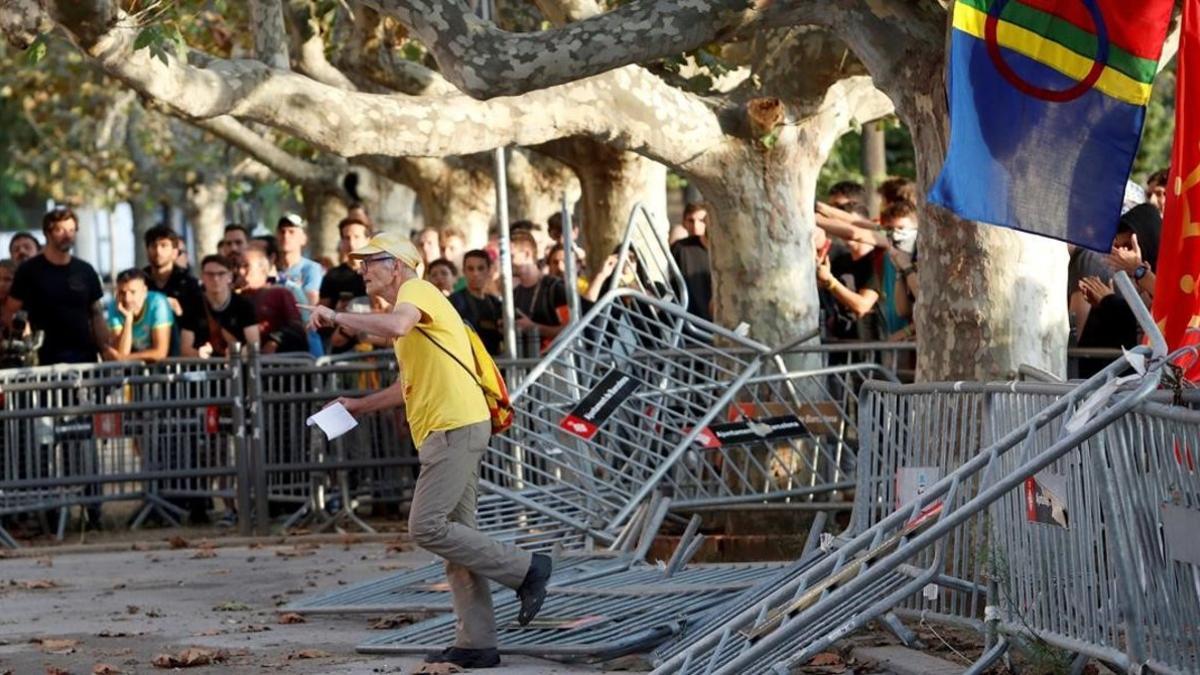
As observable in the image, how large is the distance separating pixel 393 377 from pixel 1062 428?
→ 29.8 feet

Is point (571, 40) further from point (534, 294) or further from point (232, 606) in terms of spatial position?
point (534, 294)

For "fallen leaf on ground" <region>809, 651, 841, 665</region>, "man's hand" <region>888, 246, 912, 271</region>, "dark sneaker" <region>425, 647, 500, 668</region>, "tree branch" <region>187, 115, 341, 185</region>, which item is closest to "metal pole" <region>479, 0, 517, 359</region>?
"man's hand" <region>888, 246, 912, 271</region>

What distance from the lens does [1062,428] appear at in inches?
312

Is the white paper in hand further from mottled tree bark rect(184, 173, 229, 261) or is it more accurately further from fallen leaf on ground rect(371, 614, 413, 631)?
mottled tree bark rect(184, 173, 229, 261)

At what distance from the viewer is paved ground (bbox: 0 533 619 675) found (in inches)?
406

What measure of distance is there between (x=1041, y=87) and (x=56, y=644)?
4.98 meters

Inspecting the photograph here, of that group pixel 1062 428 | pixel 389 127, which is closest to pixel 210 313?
pixel 389 127

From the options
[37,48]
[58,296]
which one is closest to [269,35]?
[37,48]

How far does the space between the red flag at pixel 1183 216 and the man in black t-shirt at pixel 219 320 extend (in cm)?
948

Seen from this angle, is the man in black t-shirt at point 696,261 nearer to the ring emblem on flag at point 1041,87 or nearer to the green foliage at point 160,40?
the green foliage at point 160,40

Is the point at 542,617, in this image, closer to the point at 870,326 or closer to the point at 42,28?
the point at 42,28

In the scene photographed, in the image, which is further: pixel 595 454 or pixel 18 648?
pixel 595 454

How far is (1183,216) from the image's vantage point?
8984 mm

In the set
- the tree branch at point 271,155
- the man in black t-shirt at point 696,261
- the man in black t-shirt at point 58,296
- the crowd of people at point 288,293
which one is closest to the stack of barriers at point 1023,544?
the crowd of people at point 288,293
